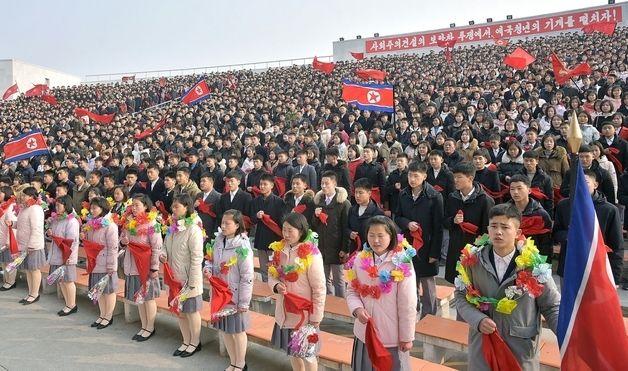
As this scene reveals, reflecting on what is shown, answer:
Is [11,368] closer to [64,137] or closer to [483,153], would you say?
[483,153]

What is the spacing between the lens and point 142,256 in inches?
202

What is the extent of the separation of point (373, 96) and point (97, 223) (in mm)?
6057

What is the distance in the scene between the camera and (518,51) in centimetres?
1374

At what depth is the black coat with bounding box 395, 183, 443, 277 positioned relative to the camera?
498cm

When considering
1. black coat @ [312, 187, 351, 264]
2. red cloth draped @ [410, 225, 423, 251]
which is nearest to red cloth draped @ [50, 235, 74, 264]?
black coat @ [312, 187, 351, 264]

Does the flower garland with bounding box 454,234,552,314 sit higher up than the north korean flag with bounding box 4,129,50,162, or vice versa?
the north korean flag with bounding box 4,129,50,162

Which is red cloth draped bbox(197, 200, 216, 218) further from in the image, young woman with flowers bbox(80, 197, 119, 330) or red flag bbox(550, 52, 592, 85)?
red flag bbox(550, 52, 592, 85)

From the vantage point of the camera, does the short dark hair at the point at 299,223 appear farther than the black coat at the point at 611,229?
No

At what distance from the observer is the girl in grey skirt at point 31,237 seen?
21.7 ft

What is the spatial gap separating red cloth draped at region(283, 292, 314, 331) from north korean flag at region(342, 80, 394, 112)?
268 inches

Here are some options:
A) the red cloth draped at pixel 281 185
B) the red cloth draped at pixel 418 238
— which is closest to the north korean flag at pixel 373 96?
the red cloth draped at pixel 281 185

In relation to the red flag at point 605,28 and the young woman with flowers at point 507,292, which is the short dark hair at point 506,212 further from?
the red flag at point 605,28

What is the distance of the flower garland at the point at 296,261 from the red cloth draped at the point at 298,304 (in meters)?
0.13

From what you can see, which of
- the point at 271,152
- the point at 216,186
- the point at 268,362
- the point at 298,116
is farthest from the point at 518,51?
the point at 268,362
